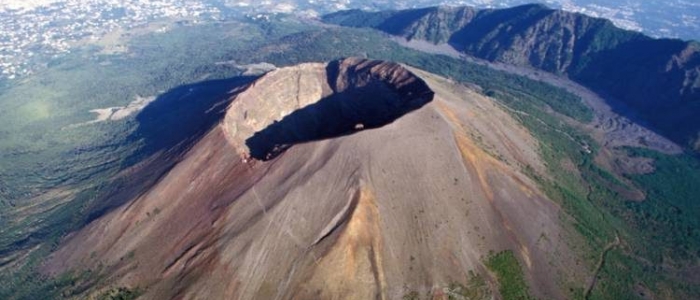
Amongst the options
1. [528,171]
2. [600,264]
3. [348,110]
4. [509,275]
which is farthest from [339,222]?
[348,110]

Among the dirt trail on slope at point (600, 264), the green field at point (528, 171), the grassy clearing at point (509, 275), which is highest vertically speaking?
the grassy clearing at point (509, 275)

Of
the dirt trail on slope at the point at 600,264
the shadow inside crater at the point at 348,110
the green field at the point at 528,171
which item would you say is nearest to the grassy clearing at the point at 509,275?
the green field at the point at 528,171

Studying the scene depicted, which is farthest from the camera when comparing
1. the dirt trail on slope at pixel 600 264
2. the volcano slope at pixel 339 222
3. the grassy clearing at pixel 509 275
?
the dirt trail on slope at pixel 600 264

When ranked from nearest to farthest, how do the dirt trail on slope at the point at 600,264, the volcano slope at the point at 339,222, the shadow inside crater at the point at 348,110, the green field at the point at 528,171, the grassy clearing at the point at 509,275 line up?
the volcano slope at the point at 339,222
the grassy clearing at the point at 509,275
the dirt trail on slope at the point at 600,264
the green field at the point at 528,171
the shadow inside crater at the point at 348,110

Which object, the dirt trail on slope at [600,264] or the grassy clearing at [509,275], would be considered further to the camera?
the dirt trail on slope at [600,264]

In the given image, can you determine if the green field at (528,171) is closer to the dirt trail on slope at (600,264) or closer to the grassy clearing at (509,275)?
the grassy clearing at (509,275)

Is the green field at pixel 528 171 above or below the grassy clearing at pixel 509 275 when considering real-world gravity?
below

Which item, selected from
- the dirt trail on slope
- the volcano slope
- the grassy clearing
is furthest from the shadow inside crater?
the dirt trail on slope
